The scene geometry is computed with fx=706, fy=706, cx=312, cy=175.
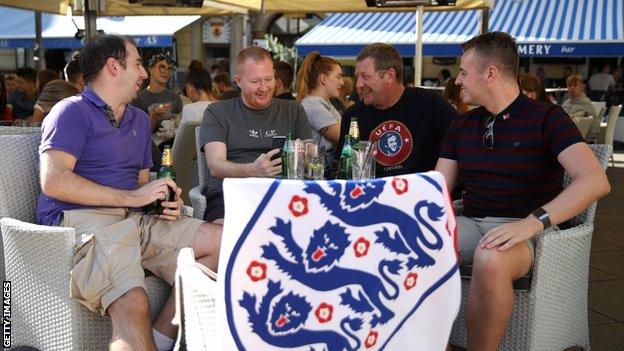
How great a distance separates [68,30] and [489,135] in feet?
50.1

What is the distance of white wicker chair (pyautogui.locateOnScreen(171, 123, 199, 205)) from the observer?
4.90 meters

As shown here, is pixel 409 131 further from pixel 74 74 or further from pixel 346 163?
pixel 74 74

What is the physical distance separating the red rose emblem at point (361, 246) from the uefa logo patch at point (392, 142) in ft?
7.16

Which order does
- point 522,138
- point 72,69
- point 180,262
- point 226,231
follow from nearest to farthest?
point 226,231 → point 180,262 → point 522,138 → point 72,69

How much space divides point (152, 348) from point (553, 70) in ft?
61.5

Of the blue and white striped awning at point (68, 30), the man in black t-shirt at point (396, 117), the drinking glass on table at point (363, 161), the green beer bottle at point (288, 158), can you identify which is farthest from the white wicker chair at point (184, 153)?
the blue and white striped awning at point (68, 30)

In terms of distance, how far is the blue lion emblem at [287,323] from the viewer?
5.08 feet

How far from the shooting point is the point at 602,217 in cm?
675

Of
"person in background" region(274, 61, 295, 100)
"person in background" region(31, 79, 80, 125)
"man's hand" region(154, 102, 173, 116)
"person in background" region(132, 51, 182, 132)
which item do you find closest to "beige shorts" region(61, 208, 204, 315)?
"person in background" region(31, 79, 80, 125)

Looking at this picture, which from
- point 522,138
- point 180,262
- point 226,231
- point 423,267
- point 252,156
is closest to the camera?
point 226,231

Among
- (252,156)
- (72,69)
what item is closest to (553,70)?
(72,69)

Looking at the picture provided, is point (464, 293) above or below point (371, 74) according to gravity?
below

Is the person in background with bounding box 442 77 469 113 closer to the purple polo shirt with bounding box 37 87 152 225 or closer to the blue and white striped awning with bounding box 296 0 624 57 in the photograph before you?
the purple polo shirt with bounding box 37 87 152 225

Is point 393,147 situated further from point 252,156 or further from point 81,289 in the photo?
point 81,289
